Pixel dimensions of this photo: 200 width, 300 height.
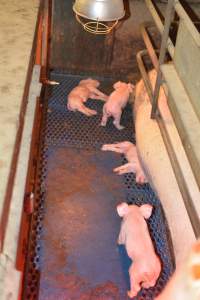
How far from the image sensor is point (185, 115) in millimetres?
1683

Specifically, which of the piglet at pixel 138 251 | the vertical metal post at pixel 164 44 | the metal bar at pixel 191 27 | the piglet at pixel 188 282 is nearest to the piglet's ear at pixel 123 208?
the piglet at pixel 138 251

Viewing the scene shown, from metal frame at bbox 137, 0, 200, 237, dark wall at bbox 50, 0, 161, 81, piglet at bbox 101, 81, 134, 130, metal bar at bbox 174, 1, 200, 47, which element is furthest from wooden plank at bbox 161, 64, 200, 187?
dark wall at bbox 50, 0, 161, 81

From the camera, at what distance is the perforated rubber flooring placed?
1.96m

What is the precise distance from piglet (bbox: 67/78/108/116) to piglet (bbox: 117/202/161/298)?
1232 millimetres

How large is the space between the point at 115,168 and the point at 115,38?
4.67 ft

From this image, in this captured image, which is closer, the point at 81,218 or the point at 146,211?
the point at 146,211

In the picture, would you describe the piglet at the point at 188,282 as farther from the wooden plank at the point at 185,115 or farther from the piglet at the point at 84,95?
the piglet at the point at 84,95

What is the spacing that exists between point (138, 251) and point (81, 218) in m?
0.50

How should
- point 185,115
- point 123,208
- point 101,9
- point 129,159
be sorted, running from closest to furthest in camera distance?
1. point 185,115
2. point 101,9
3. point 123,208
4. point 129,159

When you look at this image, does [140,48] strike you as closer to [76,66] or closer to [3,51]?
[76,66]

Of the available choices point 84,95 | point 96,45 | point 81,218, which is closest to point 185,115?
point 81,218

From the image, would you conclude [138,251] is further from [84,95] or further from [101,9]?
[84,95]

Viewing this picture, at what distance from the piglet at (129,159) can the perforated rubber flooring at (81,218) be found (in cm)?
5

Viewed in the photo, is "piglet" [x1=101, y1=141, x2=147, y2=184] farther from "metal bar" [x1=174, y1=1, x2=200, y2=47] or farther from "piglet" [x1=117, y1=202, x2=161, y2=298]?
"metal bar" [x1=174, y1=1, x2=200, y2=47]
